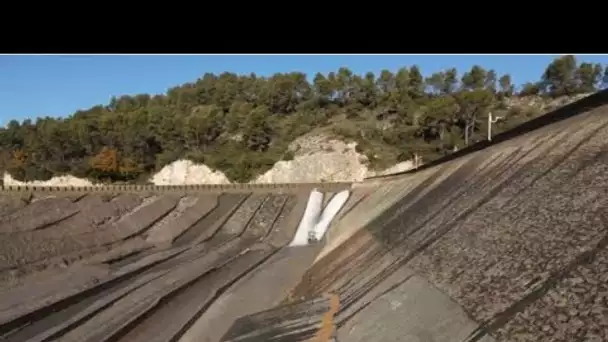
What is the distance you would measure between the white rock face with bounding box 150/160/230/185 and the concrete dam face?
25831 mm

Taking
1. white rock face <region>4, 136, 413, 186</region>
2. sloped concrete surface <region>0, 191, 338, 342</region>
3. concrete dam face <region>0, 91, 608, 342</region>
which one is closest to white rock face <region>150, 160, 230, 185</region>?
white rock face <region>4, 136, 413, 186</region>

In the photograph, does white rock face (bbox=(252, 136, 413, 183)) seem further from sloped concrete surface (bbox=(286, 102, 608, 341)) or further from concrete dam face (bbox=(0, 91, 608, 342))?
sloped concrete surface (bbox=(286, 102, 608, 341))

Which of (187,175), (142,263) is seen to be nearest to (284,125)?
(187,175)

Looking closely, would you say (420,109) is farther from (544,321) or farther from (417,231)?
(544,321)

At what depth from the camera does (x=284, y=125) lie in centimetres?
6894

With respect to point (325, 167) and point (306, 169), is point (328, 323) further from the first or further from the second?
Result: point (306, 169)

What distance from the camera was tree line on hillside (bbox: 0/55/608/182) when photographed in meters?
58.8

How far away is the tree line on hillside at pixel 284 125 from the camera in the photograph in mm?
58844

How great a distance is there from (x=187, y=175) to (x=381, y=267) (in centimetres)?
4634

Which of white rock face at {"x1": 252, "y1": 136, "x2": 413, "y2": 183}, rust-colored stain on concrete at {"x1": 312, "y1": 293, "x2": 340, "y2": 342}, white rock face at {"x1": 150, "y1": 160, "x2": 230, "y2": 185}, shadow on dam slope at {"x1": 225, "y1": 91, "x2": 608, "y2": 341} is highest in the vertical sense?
shadow on dam slope at {"x1": 225, "y1": 91, "x2": 608, "y2": 341}

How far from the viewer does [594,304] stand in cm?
466
